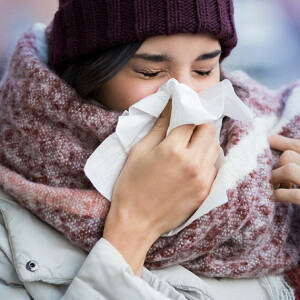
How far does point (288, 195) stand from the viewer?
1.30m

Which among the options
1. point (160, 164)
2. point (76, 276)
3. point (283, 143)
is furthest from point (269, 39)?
point (76, 276)

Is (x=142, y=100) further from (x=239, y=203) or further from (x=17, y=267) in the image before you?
(x=17, y=267)

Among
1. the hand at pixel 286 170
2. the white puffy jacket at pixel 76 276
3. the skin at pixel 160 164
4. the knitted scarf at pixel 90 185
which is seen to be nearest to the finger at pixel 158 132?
the skin at pixel 160 164

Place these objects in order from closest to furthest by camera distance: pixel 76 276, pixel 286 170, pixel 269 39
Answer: pixel 76 276
pixel 286 170
pixel 269 39

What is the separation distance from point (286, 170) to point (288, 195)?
0.22 feet

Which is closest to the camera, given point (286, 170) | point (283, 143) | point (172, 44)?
point (172, 44)

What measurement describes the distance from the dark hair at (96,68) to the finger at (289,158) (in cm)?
53

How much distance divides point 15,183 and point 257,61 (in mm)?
2836

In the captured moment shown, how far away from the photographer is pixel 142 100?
3.94 ft

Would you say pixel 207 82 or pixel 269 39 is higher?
pixel 207 82

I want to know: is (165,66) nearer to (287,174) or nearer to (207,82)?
(207,82)

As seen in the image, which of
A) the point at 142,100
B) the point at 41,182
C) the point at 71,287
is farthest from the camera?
the point at 41,182

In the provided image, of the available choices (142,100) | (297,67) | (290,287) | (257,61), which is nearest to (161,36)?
(142,100)

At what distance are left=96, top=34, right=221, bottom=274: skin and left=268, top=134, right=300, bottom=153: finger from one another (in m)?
0.30
